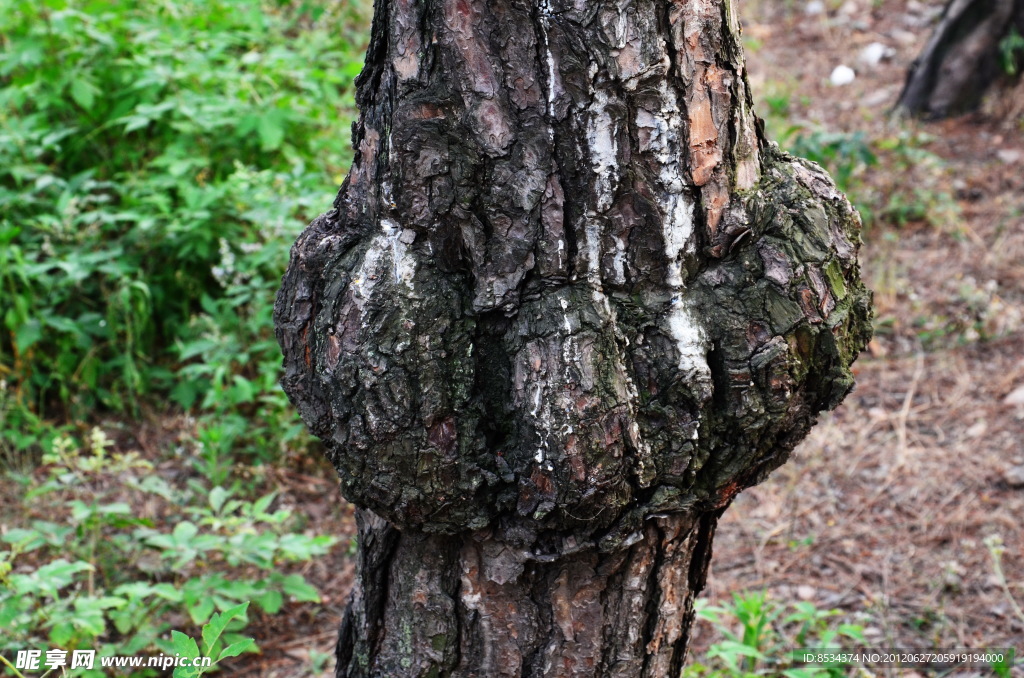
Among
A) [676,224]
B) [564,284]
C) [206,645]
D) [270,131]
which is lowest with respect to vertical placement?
[206,645]

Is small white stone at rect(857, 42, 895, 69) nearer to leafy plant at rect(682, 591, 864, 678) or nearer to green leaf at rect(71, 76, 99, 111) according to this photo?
leafy plant at rect(682, 591, 864, 678)

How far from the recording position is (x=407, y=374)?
1367mm

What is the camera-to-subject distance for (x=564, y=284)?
1.38 meters

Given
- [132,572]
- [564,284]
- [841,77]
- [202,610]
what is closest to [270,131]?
[132,572]

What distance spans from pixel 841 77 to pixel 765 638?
4980 mm

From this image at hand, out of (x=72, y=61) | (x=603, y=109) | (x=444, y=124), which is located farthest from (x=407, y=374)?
(x=72, y=61)

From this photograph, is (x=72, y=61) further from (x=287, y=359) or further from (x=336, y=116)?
(x=287, y=359)

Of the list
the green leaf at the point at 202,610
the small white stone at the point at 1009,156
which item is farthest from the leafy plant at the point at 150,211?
the small white stone at the point at 1009,156

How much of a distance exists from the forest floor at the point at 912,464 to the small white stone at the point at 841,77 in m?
0.90

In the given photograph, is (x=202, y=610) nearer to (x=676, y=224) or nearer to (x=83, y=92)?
(x=676, y=224)

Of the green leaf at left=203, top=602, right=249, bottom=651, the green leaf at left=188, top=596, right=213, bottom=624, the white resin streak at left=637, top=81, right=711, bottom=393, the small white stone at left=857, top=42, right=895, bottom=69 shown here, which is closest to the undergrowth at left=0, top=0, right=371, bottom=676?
the green leaf at left=188, top=596, right=213, bottom=624

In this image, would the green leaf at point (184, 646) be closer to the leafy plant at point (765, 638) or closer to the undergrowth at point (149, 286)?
the undergrowth at point (149, 286)

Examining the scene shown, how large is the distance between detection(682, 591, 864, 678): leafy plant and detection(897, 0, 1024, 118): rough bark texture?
4.53m

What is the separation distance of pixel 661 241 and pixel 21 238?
3.62 metres
